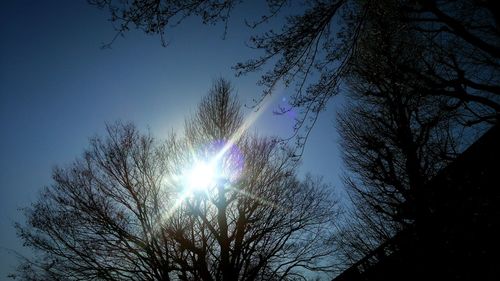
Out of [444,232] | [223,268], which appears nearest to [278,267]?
[223,268]

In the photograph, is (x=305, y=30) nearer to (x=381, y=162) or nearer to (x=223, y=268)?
(x=381, y=162)

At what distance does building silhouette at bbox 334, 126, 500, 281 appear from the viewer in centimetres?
493

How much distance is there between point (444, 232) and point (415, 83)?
3269 mm

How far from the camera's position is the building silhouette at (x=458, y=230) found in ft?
16.2

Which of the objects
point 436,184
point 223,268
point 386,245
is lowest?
point 386,245

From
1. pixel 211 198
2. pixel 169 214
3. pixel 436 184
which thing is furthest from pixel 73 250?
pixel 436 184

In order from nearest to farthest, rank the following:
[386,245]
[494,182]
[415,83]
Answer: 1. [494,182]
2. [415,83]
3. [386,245]

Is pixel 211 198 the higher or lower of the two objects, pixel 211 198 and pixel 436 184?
the higher

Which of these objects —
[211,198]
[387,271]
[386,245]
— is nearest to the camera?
[386,245]

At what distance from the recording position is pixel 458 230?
5383 millimetres

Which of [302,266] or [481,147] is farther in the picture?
[302,266]

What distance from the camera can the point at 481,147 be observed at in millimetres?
6523

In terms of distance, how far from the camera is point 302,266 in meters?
10.4

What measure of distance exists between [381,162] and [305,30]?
21.2 ft
